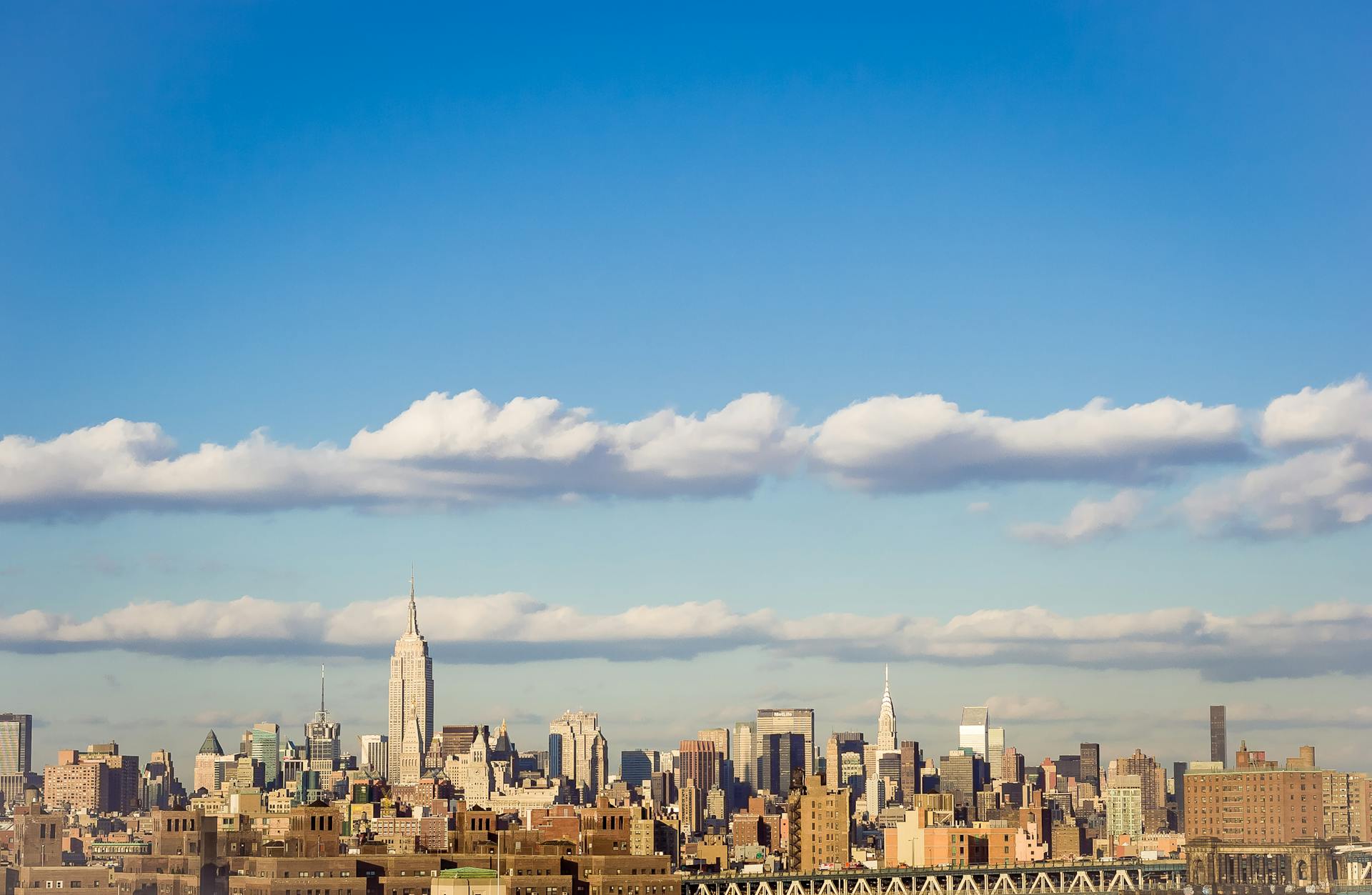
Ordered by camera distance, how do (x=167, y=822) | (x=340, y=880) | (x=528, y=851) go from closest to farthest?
(x=340, y=880), (x=167, y=822), (x=528, y=851)

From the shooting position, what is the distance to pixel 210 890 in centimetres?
14988

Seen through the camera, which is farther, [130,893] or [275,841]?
[275,841]

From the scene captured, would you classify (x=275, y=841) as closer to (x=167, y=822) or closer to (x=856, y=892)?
(x=167, y=822)

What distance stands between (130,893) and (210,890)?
566cm

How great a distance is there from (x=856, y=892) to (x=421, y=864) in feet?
186

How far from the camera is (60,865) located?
154 metres

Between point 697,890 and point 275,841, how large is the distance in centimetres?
3930

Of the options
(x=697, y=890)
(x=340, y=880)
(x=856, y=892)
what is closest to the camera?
(x=340, y=880)

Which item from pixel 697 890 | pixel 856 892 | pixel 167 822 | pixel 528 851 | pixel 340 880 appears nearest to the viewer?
pixel 340 880

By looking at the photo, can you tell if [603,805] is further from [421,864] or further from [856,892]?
[856,892]

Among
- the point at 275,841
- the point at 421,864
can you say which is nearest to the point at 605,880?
the point at 421,864

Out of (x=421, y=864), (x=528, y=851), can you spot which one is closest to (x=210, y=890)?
(x=421, y=864)

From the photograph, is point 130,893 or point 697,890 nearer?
point 130,893

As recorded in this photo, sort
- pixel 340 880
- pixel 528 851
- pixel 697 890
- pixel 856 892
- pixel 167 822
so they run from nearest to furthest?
pixel 340 880, pixel 167 822, pixel 528 851, pixel 697 890, pixel 856 892
